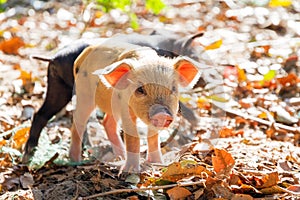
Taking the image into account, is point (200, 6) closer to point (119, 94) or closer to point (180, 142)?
point (180, 142)

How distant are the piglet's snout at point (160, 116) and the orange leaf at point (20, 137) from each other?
5.34ft

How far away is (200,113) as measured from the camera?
4898 mm

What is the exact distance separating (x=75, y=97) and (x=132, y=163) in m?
0.68

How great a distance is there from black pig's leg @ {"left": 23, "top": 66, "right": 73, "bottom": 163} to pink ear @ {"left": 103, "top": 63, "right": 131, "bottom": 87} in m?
0.82

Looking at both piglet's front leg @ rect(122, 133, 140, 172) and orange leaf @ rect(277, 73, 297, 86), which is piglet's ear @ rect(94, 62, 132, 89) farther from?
orange leaf @ rect(277, 73, 297, 86)

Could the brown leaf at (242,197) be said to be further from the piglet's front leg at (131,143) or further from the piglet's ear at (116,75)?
the piglet's ear at (116,75)

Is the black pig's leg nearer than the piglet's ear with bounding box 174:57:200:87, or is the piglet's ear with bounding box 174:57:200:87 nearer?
the piglet's ear with bounding box 174:57:200:87

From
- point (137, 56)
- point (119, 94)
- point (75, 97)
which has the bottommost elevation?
point (75, 97)

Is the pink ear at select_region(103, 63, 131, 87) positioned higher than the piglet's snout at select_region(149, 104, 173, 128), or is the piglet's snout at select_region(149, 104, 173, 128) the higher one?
the pink ear at select_region(103, 63, 131, 87)

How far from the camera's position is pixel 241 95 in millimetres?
5406

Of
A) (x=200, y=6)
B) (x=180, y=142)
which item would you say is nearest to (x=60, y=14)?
(x=200, y=6)

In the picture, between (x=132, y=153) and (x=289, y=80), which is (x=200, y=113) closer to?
(x=289, y=80)

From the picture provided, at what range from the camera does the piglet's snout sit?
285cm

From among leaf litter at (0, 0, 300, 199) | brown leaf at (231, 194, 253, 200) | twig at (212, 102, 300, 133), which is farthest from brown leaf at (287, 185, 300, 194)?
twig at (212, 102, 300, 133)
